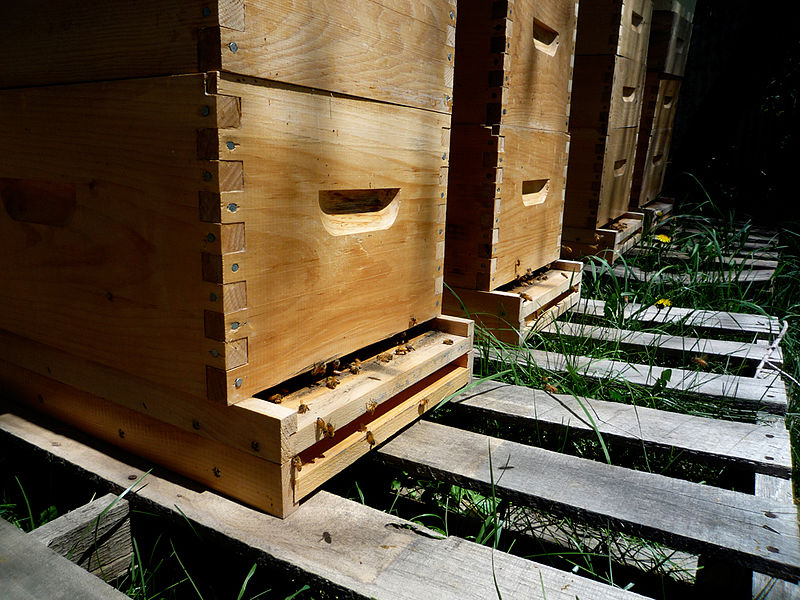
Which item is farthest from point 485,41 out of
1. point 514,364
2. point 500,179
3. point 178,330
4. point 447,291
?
point 178,330

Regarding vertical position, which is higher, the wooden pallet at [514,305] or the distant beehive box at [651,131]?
the distant beehive box at [651,131]

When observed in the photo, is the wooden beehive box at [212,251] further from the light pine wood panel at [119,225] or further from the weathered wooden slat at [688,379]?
the weathered wooden slat at [688,379]

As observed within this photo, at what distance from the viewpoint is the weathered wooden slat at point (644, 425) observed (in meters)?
1.48

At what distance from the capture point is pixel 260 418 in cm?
110

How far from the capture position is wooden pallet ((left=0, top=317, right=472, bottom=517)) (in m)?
1.14

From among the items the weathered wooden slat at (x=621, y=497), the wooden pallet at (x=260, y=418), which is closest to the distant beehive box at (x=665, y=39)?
the wooden pallet at (x=260, y=418)

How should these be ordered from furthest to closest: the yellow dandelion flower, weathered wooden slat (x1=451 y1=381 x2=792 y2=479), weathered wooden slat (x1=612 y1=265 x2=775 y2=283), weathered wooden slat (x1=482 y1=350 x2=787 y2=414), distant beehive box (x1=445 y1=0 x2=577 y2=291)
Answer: weathered wooden slat (x1=612 y1=265 x2=775 y2=283) → the yellow dandelion flower → distant beehive box (x1=445 y1=0 x2=577 y2=291) → weathered wooden slat (x1=482 y1=350 x2=787 y2=414) → weathered wooden slat (x1=451 y1=381 x2=792 y2=479)

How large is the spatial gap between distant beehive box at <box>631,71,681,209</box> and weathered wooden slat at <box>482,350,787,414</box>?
281 cm

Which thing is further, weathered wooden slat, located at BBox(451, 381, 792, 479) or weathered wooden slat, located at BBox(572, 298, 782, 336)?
weathered wooden slat, located at BBox(572, 298, 782, 336)

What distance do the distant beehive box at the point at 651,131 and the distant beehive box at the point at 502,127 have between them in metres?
2.33

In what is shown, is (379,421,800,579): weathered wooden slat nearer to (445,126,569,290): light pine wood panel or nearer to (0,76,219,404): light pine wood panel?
(0,76,219,404): light pine wood panel

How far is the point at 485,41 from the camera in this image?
1979 millimetres

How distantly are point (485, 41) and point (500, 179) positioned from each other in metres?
0.44

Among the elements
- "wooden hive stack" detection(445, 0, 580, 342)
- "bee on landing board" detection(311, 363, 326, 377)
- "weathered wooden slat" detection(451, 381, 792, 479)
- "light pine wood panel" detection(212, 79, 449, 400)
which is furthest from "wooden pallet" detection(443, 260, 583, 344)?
"bee on landing board" detection(311, 363, 326, 377)
